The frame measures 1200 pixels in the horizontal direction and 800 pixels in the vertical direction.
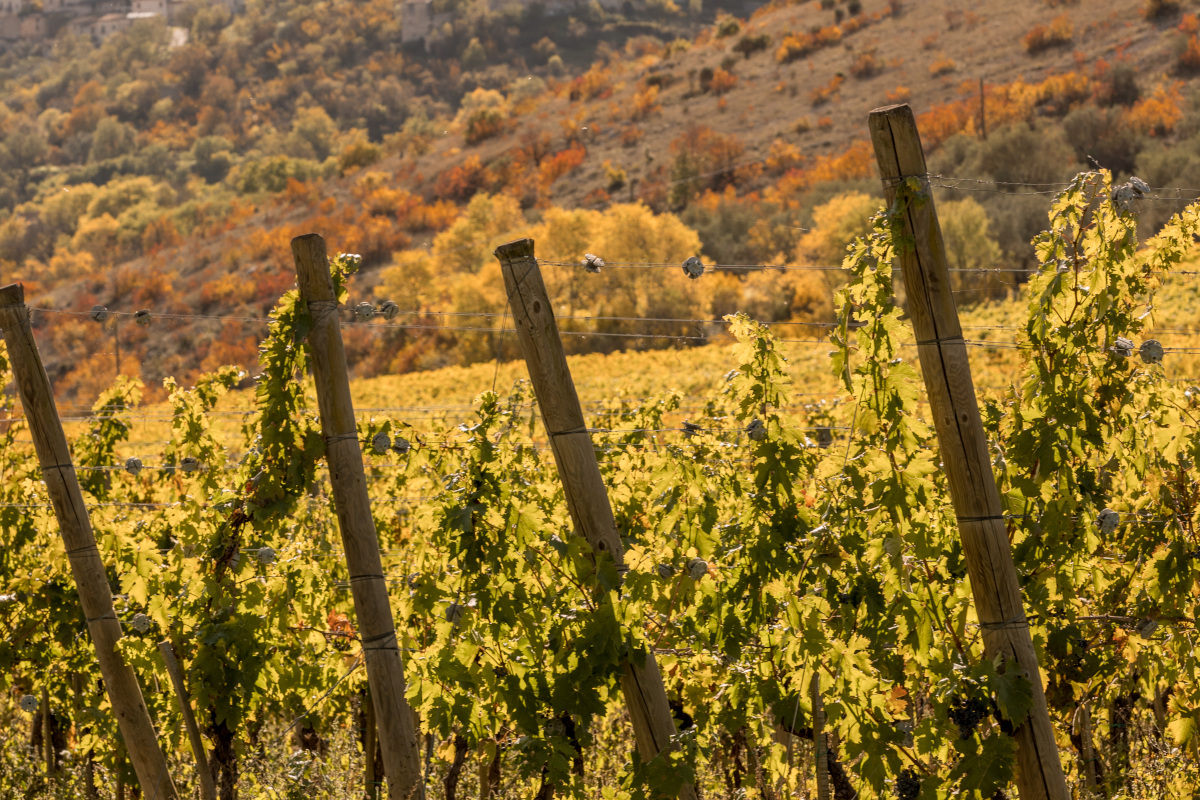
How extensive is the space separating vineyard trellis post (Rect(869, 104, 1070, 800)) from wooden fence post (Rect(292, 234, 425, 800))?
6.90ft

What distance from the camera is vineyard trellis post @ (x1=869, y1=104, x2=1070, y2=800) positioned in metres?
3.62

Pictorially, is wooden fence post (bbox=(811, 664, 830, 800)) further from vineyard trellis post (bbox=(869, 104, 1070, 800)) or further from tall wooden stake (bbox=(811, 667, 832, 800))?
vineyard trellis post (bbox=(869, 104, 1070, 800))

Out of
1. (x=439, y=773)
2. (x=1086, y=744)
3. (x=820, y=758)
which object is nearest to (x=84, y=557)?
(x=439, y=773)

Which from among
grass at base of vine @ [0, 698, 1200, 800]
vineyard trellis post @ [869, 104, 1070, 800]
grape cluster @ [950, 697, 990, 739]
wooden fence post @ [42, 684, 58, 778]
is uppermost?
vineyard trellis post @ [869, 104, 1070, 800]

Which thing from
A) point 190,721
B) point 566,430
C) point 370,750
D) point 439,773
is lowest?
point 439,773

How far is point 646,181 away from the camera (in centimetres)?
6456

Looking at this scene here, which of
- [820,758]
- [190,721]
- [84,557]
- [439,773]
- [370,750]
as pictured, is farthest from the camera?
[439,773]

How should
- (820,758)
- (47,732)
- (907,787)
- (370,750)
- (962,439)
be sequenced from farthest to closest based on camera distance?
1. (47,732)
2. (370,750)
3. (820,758)
4. (907,787)
5. (962,439)

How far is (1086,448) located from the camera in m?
4.42

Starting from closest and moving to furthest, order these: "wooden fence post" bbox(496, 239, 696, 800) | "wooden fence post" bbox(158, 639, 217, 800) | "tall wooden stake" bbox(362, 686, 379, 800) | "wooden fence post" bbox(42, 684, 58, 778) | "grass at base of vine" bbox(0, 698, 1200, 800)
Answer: "wooden fence post" bbox(496, 239, 696, 800) → "wooden fence post" bbox(158, 639, 217, 800) → "grass at base of vine" bbox(0, 698, 1200, 800) → "tall wooden stake" bbox(362, 686, 379, 800) → "wooden fence post" bbox(42, 684, 58, 778)

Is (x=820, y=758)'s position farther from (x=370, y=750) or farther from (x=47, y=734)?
(x=47, y=734)

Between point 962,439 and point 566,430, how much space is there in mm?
1372

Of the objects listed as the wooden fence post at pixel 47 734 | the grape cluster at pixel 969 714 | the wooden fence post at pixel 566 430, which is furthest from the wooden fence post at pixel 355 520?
the wooden fence post at pixel 47 734

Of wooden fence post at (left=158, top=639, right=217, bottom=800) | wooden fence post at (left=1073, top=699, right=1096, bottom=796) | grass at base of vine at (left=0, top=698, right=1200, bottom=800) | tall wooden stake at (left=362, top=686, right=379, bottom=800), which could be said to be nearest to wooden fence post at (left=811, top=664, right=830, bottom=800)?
grass at base of vine at (left=0, top=698, right=1200, bottom=800)
